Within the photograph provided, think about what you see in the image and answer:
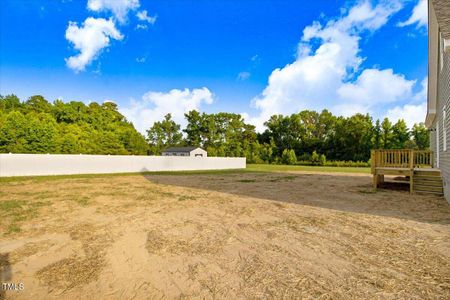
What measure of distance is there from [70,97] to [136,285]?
139 ft

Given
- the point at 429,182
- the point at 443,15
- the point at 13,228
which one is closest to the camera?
the point at 13,228

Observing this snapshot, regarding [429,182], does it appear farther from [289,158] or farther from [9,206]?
[289,158]

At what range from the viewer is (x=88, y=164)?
16.9 metres

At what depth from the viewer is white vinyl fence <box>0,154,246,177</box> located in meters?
14.1

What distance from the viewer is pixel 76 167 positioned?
16266 millimetres

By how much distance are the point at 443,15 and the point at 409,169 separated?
16.9ft

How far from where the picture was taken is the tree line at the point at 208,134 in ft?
86.8

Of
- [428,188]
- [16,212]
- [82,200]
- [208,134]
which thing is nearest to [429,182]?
[428,188]

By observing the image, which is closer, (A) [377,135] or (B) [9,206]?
(B) [9,206]

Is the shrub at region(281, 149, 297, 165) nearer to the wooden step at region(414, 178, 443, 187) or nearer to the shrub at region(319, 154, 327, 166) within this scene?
the shrub at region(319, 154, 327, 166)

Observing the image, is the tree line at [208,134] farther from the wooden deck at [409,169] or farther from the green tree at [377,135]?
the wooden deck at [409,169]

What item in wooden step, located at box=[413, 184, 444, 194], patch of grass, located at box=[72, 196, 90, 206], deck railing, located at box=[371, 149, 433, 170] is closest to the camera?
patch of grass, located at box=[72, 196, 90, 206]

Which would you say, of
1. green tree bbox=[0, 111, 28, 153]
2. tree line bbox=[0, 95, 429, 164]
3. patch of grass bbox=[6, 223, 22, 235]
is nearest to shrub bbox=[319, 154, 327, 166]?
tree line bbox=[0, 95, 429, 164]

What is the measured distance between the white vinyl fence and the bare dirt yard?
35.4 ft
